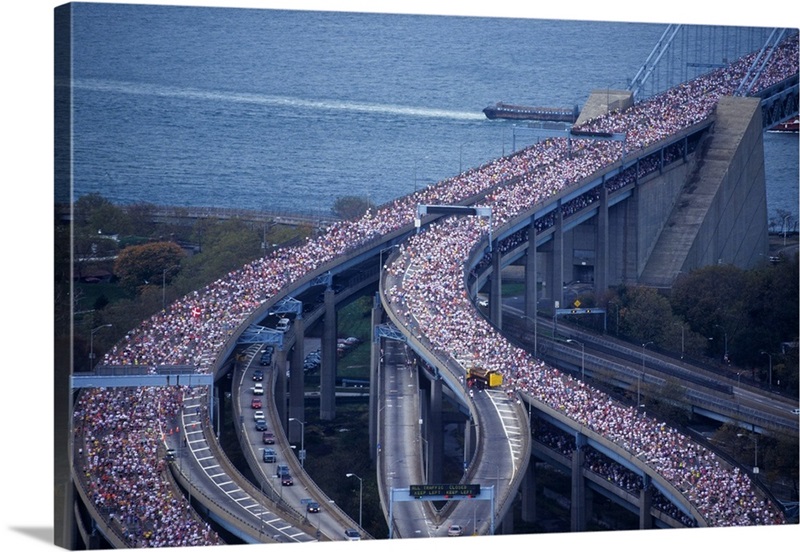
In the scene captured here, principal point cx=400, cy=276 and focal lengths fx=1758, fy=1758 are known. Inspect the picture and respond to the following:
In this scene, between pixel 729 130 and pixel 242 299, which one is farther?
pixel 729 130

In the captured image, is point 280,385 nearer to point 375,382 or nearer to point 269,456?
point 375,382

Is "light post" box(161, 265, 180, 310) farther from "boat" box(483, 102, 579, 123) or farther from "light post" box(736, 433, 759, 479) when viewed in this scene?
"light post" box(736, 433, 759, 479)

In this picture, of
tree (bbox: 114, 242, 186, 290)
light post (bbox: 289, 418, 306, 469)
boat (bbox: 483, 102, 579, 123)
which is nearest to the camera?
light post (bbox: 289, 418, 306, 469)

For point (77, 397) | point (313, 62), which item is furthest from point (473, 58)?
point (77, 397)

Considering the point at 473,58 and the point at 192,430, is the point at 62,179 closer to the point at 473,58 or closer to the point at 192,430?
the point at 192,430

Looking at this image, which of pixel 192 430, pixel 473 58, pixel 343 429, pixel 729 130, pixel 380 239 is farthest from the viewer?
pixel 729 130

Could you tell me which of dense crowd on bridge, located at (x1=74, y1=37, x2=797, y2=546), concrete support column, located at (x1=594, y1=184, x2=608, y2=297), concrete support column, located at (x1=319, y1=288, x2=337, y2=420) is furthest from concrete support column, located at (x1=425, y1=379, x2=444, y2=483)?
concrete support column, located at (x1=594, y1=184, x2=608, y2=297)

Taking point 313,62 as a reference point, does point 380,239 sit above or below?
below

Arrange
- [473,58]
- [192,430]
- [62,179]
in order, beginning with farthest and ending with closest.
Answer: [473,58] < [192,430] < [62,179]
